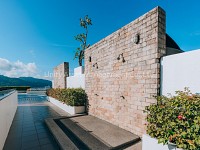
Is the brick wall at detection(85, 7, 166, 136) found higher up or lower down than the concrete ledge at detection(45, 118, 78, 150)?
higher up

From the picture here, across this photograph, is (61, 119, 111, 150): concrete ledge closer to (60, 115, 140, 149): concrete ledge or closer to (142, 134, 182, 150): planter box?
(60, 115, 140, 149): concrete ledge

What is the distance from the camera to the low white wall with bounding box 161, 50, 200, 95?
282 centimetres

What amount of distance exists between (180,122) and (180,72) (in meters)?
1.33

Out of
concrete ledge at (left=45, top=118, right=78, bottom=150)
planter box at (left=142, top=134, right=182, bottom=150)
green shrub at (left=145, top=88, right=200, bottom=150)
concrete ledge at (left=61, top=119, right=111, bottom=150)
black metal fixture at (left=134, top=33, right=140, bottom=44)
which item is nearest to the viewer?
green shrub at (left=145, top=88, right=200, bottom=150)

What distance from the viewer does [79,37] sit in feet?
62.4

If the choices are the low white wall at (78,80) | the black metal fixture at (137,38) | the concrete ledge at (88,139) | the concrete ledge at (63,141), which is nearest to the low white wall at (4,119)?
the concrete ledge at (63,141)

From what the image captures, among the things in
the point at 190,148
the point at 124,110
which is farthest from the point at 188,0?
the point at 190,148

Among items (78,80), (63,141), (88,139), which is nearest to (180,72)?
(88,139)

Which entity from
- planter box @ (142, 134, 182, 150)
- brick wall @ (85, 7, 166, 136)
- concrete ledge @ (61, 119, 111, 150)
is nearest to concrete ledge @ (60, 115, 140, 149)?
concrete ledge @ (61, 119, 111, 150)

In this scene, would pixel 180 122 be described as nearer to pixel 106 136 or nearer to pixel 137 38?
pixel 106 136

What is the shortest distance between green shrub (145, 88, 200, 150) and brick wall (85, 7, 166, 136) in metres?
0.93

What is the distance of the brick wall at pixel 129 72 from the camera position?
12.2 feet

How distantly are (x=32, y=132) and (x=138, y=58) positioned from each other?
Answer: 16.0 feet

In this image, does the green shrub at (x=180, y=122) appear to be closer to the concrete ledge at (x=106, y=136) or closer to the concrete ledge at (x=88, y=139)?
the concrete ledge at (x=106, y=136)
